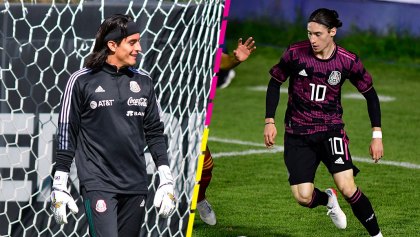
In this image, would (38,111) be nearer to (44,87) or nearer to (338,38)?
(44,87)

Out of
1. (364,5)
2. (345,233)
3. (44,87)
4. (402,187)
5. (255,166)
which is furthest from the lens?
(364,5)

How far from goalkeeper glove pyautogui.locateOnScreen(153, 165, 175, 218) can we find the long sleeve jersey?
2030mm

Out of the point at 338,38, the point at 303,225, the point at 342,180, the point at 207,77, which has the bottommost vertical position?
the point at 338,38

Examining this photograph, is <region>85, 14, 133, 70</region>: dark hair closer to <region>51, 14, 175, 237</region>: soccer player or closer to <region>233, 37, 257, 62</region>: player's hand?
<region>51, 14, 175, 237</region>: soccer player

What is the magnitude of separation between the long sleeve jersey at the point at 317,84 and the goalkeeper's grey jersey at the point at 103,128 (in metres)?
2.03

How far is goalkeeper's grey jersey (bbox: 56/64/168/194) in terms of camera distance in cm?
655

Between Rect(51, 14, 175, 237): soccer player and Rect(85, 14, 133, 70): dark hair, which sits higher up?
Rect(85, 14, 133, 70): dark hair

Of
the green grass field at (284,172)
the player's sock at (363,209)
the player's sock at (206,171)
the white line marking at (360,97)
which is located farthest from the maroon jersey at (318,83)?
the white line marking at (360,97)

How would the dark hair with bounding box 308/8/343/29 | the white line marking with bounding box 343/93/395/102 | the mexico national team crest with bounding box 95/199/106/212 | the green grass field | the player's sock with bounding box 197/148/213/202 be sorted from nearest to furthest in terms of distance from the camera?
the mexico national team crest with bounding box 95/199/106/212, the dark hair with bounding box 308/8/343/29, the player's sock with bounding box 197/148/213/202, the green grass field, the white line marking with bounding box 343/93/395/102

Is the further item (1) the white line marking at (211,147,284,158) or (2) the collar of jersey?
(1) the white line marking at (211,147,284,158)

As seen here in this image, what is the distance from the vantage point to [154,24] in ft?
27.2

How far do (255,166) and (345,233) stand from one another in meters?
3.23

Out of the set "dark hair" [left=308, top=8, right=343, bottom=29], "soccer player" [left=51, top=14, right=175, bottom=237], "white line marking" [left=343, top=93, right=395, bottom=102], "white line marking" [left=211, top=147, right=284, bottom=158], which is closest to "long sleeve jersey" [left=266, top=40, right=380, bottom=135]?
"dark hair" [left=308, top=8, right=343, bottom=29]

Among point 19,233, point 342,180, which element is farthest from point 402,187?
point 19,233
